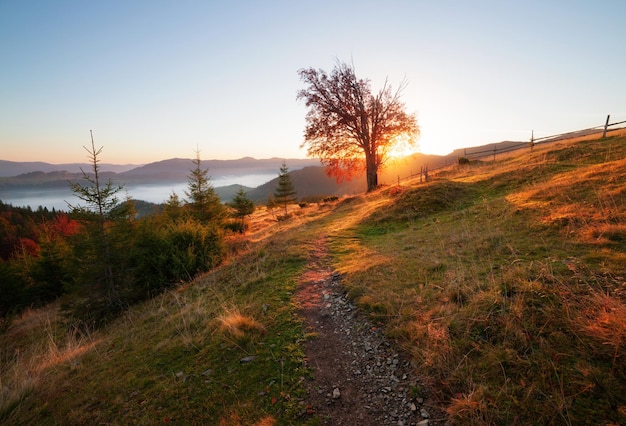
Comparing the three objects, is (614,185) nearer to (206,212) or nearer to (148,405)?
(148,405)

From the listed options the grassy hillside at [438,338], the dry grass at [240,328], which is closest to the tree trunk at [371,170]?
the grassy hillside at [438,338]

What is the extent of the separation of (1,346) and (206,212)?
14.0 metres

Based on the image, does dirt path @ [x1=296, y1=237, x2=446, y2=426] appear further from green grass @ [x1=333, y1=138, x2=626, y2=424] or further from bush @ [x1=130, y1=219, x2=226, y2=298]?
bush @ [x1=130, y1=219, x2=226, y2=298]

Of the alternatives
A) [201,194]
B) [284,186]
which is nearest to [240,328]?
[201,194]

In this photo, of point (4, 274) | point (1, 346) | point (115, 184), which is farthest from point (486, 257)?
point (4, 274)

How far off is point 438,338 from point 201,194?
77.6ft

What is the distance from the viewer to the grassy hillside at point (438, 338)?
3090 mm

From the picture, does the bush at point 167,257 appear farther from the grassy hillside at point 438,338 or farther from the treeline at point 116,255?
the grassy hillside at point 438,338

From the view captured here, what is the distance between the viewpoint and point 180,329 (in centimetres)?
665

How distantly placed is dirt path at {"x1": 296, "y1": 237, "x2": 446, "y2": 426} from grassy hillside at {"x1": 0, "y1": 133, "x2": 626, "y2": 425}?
23cm

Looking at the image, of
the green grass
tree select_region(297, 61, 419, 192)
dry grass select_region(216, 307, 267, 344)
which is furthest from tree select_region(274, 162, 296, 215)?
A: dry grass select_region(216, 307, 267, 344)

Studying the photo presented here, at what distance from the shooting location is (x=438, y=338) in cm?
403

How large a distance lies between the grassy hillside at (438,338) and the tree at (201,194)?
15909mm

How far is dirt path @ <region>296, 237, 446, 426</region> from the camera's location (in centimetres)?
338
